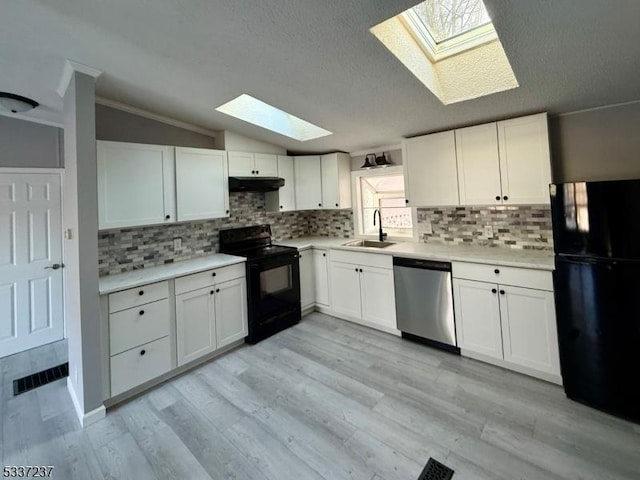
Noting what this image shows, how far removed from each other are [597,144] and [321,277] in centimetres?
299

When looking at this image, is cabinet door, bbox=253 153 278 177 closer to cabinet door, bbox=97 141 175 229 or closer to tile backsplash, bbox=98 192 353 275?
tile backsplash, bbox=98 192 353 275

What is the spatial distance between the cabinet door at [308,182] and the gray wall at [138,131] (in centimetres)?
123

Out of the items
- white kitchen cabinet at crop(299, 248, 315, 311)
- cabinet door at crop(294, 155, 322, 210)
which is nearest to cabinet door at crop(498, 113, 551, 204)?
cabinet door at crop(294, 155, 322, 210)

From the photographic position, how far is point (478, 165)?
2.77 meters

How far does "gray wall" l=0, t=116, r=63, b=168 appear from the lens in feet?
9.84

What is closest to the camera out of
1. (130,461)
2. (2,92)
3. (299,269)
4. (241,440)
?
(130,461)

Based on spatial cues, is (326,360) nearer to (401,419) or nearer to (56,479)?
(401,419)

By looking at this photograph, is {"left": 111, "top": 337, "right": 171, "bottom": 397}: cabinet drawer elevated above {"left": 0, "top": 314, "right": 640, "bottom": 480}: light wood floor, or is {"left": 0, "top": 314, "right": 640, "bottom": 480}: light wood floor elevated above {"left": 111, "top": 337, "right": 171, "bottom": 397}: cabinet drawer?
{"left": 111, "top": 337, "right": 171, "bottom": 397}: cabinet drawer

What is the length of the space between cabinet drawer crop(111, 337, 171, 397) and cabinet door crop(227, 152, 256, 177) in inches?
74.1

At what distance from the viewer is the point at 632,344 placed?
185 cm

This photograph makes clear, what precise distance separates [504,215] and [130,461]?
140 inches

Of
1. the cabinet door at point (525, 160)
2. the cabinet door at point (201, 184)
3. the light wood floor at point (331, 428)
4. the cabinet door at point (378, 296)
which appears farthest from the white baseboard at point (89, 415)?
the cabinet door at point (525, 160)

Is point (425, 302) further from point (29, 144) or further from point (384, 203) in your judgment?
point (29, 144)

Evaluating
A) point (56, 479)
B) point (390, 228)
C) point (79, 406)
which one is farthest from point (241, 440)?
point (390, 228)
